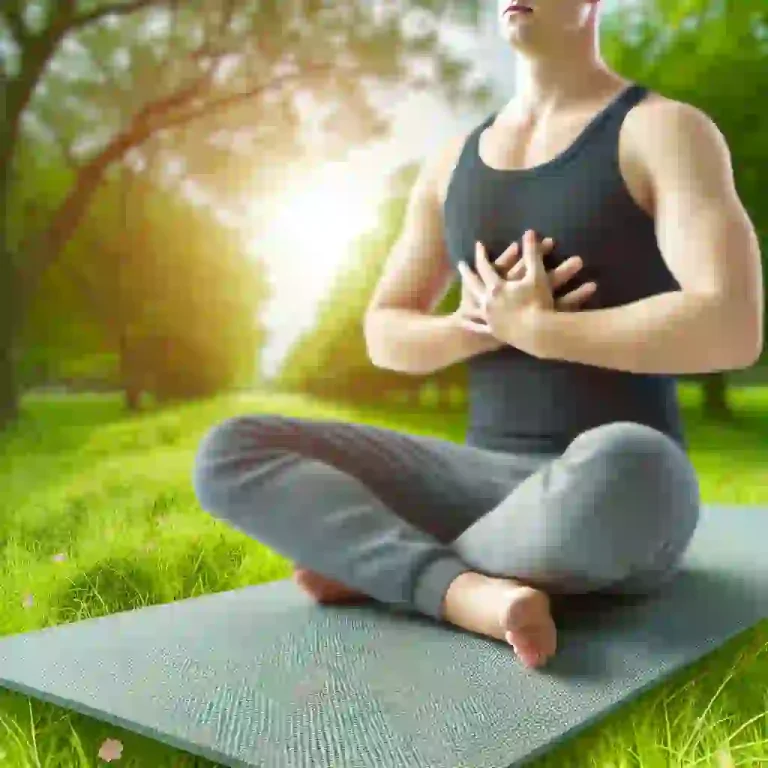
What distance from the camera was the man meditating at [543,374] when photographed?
732 mm

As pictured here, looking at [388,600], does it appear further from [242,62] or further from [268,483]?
[242,62]

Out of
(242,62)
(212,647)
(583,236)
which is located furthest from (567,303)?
(242,62)

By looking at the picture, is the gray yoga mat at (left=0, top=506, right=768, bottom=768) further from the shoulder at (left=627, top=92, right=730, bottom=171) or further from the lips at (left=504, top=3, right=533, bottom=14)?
the lips at (left=504, top=3, right=533, bottom=14)

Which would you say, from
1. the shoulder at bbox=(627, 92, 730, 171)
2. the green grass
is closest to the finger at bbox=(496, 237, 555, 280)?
the shoulder at bbox=(627, 92, 730, 171)

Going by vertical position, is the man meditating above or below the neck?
below

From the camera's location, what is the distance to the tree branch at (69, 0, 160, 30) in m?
1.24

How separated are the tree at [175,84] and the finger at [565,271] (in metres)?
0.64

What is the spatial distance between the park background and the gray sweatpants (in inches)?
10.5

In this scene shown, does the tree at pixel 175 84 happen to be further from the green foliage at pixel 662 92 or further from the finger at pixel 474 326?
the finger at pixel 474 326

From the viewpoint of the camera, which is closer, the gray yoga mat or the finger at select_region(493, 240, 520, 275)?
the gray yoga mat

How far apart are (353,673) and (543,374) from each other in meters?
0.33

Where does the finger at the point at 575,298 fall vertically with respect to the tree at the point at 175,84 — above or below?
below

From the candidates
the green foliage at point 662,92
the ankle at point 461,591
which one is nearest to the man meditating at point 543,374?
the ankle at point 461,591

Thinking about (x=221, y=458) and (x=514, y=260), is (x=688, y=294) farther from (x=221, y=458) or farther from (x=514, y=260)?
(x=221, y=458)
